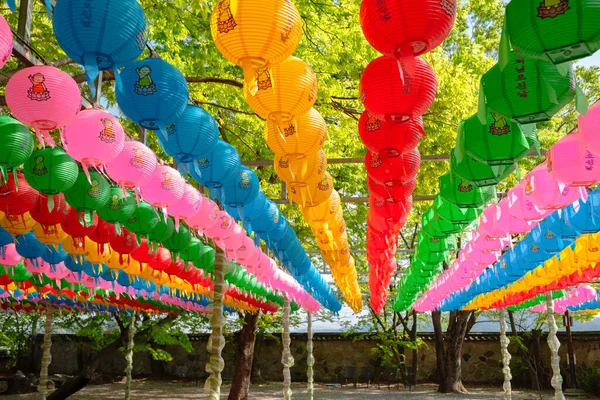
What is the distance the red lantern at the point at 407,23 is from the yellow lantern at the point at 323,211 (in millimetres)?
3431

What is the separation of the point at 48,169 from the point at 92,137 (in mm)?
950

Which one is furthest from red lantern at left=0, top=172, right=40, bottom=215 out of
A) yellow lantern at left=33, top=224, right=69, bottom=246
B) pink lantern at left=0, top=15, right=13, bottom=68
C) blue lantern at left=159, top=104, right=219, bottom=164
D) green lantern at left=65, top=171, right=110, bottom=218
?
pink lantern at left=0, top=15, right=13, bottom=68

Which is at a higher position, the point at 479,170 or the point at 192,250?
the point at 192,250

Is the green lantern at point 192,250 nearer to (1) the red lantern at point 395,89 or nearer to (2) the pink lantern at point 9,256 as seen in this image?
(2) the pink lantern at point 9,256

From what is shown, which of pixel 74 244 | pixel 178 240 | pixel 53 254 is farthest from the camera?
pixel 53 254

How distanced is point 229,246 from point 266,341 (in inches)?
828

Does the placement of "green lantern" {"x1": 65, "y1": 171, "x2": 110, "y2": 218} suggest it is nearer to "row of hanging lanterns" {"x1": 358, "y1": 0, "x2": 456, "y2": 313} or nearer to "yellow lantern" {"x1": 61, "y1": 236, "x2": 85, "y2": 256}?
"yellow lantern" {"x1": 61, "y1": 236, "x2": 85, "y2": 256}

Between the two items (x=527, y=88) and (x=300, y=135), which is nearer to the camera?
(x=527, y=88)

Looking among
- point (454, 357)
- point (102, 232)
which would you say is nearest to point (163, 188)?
point (102, 232)

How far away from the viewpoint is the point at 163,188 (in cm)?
498

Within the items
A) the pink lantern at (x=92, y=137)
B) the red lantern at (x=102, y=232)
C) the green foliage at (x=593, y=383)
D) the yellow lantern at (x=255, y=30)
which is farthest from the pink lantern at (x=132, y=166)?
the green foliage at (x=593, y=383)

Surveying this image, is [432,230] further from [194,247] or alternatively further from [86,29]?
[86,29]

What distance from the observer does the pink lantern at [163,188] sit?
16.2 feet

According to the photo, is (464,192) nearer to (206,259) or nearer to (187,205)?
(187,205)
